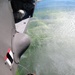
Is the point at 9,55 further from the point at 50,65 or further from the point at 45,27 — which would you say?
the point at 45,27

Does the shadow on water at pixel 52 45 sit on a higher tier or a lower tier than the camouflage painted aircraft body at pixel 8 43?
lower

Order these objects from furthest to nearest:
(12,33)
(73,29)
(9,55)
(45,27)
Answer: (45,27), (73,29), (12,33), (9,55)

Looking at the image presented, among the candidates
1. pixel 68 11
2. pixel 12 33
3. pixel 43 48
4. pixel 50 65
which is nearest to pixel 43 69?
pixel 50 65

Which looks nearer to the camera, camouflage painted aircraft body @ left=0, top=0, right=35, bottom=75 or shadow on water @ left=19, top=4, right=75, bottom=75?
camouflage painted aircraft body @ left=0, top=0, right=35, bottom=75

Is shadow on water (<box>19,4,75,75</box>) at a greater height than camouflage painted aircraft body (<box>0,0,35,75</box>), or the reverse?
camouflage painted aircraft body (<box>0,0,35,75</box>)

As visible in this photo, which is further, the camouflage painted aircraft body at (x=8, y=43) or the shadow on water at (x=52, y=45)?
the shadow on water at (x=52, y=45)

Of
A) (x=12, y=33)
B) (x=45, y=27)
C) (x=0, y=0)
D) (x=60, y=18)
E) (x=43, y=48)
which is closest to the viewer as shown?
(x=0, y=0)
